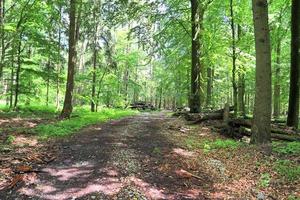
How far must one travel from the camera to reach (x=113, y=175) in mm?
6535

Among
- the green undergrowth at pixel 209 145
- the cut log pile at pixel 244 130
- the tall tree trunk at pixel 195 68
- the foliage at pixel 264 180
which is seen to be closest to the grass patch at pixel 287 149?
the foliage at pixel 264 180

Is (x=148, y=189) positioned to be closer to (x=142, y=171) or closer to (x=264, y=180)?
(x=142, y=171)

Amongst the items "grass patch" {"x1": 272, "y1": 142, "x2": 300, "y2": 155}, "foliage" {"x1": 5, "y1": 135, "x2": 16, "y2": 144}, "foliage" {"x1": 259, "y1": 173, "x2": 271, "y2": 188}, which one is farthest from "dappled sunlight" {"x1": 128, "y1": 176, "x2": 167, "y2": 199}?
"foliage" {"x1": 5, "y1": 135, "x2": 16, "y2": 144}

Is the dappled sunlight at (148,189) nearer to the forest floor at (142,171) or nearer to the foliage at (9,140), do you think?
the forest floor at (142,171)

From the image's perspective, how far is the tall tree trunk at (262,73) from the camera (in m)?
9.21

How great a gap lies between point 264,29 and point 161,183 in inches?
220

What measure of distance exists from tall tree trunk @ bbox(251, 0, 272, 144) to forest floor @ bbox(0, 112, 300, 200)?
776 mm

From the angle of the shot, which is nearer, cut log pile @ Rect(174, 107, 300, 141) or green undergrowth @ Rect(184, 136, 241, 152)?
green undergrowth @ Rect(184, 136, 241, 152)

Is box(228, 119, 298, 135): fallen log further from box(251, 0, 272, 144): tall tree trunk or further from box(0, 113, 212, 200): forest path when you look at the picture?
box(0, 113, 212, 200): forest path

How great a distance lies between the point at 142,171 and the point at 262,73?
4.73m

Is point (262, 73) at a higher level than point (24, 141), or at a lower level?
higher

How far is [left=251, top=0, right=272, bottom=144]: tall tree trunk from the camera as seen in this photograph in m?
9.21

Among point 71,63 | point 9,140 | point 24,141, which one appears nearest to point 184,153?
point 24,141

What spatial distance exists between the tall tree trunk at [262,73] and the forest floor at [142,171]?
0.78m
